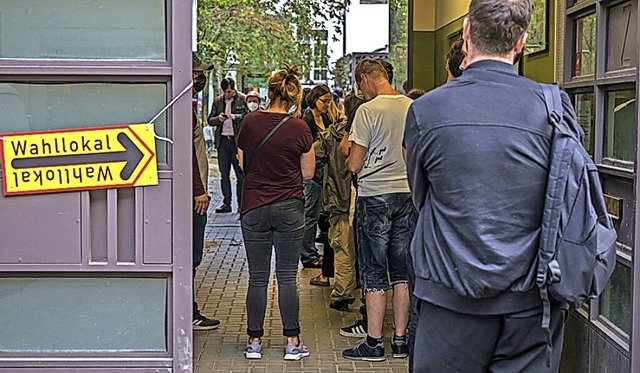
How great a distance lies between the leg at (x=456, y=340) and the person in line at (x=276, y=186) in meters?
2.70

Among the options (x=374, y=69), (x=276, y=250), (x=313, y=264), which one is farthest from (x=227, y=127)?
(x=276, y=250)

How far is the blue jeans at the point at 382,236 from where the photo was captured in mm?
5875

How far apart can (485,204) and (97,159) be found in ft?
6.01

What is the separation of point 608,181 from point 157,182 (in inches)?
80.3

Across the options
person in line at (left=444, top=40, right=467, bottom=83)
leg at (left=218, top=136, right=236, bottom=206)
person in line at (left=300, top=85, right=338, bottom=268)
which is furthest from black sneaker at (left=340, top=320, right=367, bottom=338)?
leg at (left=218, top=136, right=236, bottom=206)

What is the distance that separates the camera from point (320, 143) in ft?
24.7

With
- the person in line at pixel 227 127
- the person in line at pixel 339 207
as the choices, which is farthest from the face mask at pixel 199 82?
the person in line at pixel 227 127

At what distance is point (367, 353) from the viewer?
6.11 metres

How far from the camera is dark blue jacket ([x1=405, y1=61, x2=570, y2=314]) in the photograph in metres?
2.95

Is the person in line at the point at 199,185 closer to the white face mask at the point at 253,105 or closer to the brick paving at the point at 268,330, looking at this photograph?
the brick paving at the point at 268,330

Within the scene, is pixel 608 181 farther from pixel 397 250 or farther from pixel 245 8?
pixel 245 8

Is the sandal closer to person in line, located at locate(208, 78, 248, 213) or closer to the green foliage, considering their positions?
person in line, located at locate(208, 78, 248, 213)

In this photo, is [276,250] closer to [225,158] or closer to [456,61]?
[456,61]

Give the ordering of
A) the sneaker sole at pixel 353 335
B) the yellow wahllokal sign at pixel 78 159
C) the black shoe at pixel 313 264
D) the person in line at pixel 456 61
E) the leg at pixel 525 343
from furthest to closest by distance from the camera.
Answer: the black shoe at pixel 313 264 < the sneaker sole at pixel 353 335 < the person in line at pixel 456 61 < the yellow wahllokal sign at pixel 78 159 < the leg at pixel 525 343
